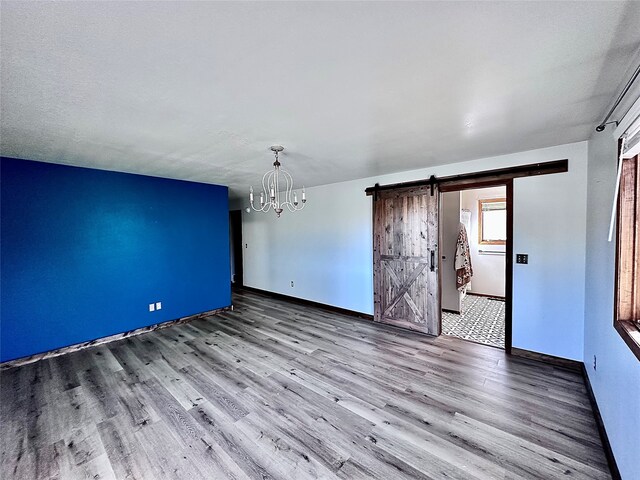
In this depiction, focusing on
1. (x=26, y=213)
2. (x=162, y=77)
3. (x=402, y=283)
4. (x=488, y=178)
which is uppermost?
(x=162, y=77)

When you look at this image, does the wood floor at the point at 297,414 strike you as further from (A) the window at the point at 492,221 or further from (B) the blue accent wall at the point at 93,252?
(A) the window at the point at 492,221

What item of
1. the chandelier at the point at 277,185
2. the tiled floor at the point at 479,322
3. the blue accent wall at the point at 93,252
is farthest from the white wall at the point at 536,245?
the blue accent wall at the point at 93,252

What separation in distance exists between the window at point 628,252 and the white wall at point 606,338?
15cm

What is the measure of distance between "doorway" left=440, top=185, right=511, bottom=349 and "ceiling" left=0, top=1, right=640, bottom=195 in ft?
5.59

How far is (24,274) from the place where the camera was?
3.06 meters

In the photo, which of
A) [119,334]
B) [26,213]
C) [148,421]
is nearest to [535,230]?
[148,421]

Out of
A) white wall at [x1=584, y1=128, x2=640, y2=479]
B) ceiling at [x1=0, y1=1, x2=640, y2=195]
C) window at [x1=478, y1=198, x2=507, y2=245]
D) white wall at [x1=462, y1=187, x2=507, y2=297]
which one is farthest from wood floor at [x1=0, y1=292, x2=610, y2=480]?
window at [x1=478, y1=198, x2=507, y2=245]

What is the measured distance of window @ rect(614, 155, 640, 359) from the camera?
1519 millimetres

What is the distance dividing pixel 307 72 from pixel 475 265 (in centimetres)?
604

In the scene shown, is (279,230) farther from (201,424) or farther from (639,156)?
(639,156)

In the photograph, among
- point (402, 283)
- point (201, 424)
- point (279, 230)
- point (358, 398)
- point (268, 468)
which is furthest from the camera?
point (279, 230)

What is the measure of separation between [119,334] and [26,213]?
6.26ft

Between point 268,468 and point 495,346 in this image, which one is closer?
point 268,468

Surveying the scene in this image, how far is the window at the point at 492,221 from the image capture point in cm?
577
